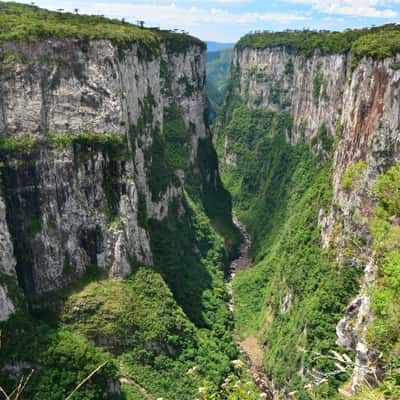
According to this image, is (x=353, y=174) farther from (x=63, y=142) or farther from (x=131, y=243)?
(x=63, y=142)

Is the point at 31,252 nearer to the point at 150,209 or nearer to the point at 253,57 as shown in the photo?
the point at 150,209

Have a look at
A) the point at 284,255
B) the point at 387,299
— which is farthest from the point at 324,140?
the point at 387,299

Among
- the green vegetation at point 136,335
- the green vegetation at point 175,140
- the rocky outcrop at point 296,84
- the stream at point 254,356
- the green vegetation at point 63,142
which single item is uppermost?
the rocky outcrop at point 296,84

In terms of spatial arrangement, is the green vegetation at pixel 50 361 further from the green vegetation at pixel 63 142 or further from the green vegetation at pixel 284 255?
the green vegetation at pixel 284 255

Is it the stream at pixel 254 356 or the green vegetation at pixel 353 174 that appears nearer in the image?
the green vegetation at pixel 353 174

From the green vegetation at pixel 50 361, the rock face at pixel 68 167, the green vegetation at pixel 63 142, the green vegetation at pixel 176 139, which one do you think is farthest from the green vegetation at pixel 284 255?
the green vegetation at pixel 63 142

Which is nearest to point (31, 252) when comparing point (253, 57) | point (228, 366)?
point (228, 366)
